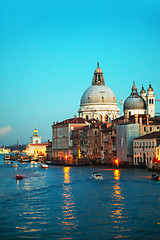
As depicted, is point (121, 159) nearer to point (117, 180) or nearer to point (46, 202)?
point (117, 180)

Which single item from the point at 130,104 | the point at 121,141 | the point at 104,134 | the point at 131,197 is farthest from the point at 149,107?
the point at 131,197

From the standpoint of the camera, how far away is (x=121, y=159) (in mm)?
77375

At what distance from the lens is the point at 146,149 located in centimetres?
6788

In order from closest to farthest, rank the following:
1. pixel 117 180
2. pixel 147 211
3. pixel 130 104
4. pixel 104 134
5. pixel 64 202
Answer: pixel 147 211
pixel 64 202
pixel 117 180
pixel 104 134
pixel 130 104

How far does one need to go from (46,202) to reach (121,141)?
4454 centimetres

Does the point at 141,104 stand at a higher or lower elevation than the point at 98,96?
lower

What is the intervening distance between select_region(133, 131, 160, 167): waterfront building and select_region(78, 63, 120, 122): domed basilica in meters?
58.4

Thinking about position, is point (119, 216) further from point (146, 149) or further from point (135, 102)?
point (135, 102)

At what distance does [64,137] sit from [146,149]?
4683 centimetres

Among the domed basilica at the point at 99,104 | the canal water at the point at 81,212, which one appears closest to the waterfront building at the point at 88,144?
the domed basilica at the point at 99,104

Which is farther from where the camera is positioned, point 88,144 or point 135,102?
point 135,102

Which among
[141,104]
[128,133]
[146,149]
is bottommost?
[146,149]

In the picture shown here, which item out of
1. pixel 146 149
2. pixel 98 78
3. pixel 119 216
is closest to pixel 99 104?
pixel 98 78

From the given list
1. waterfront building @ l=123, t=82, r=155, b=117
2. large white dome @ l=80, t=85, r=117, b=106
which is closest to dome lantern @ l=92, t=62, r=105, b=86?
large white dome @ l=80, t=85, r=117, b=106
